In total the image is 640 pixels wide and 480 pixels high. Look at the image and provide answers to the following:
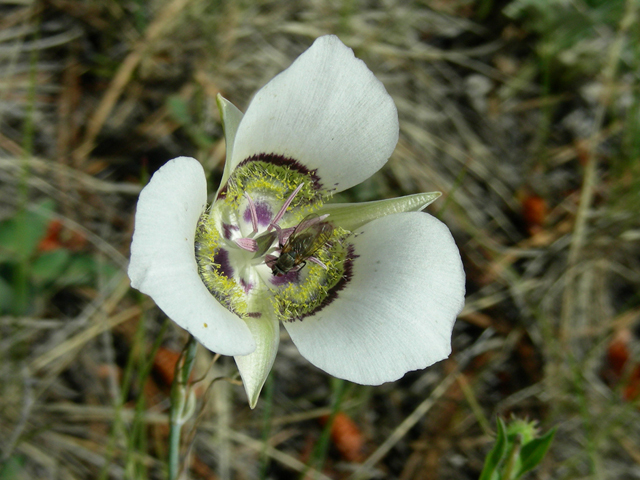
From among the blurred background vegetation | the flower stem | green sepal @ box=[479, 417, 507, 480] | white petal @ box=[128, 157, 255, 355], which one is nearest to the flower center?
the flower stem

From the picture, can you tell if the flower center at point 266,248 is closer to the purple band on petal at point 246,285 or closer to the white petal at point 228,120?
the purple band on petal at point 246,285

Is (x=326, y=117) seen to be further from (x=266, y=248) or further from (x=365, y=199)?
(x=365, y=199)

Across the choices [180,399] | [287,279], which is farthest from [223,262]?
[180,399]

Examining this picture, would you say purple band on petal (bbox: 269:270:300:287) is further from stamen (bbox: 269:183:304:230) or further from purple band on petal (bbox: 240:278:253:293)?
stamen (bbox: 269:183:304:230)

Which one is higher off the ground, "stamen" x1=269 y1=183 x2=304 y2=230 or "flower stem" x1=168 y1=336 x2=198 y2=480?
"stamen" x1=269 y1=183 x2=304 y2=230

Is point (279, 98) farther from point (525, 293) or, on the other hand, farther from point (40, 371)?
point (525, 293)

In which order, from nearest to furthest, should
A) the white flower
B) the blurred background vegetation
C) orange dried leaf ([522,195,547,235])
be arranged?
the white flower, the blurred background vegetation, orange dried leaf ([522,195,547,235])
